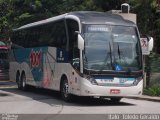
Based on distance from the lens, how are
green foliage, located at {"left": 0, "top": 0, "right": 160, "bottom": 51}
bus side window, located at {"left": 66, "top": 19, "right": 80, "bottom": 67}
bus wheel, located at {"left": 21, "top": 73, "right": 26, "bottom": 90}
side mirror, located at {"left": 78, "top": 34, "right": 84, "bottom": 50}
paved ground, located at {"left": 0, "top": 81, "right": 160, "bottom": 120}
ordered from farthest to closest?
green foliage, located at {"left": 0, "top": 0, "right": 160, "bottom": 51}
bus wheel, located at {"left": 21, "top": 73, "right": 26, "bottom": 90}
bus side window, located at {"left": 66, "top": 19, "right": 80, "bottom": 67}
side mirror, located at {"left": 78, "top": 34, "right": 84, "bottom": 50}
paved ground, located at {"left": 0, "top": 81, "right": 160, "bottom": 120}

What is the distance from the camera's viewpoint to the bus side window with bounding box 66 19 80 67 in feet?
60.8

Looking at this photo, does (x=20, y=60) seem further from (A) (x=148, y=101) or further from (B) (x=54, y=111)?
(B) (x=54, y=111)

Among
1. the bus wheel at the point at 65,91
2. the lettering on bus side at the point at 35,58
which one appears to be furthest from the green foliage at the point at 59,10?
the bus wheel at the point at 65,91

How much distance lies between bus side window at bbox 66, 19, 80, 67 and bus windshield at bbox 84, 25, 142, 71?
586mm

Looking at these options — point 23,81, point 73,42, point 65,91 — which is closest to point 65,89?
point 65,91

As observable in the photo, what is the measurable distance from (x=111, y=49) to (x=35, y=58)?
7573 mm

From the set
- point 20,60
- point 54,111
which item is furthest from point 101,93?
point 20,60

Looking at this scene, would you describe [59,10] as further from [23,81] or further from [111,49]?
[111,49]

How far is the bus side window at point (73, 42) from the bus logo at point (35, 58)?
4879 millimetres

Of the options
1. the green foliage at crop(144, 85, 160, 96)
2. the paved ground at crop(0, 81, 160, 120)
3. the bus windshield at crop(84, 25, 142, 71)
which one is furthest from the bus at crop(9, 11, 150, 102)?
the green foliage at crop(144, 85, 160, 96)

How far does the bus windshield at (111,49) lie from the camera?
58.9 feet

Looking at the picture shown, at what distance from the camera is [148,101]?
20.7 meters

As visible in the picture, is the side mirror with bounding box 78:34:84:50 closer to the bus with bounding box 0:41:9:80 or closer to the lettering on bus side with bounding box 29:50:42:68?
the lettering on bus side with bounding box 29:50:42:68

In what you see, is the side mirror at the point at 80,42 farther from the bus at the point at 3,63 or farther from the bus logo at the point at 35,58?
the bus at the point at 3,63
